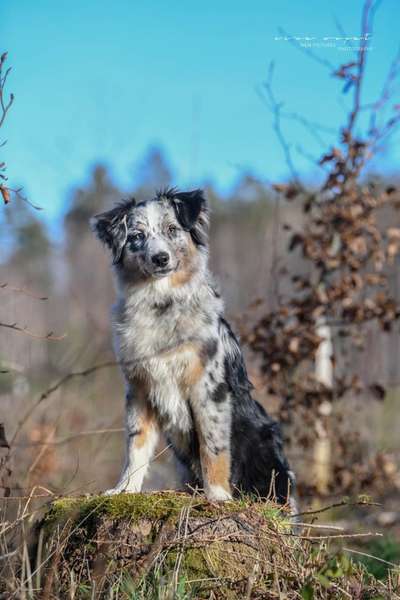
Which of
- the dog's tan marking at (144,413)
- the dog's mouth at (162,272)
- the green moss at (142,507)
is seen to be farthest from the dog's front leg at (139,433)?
the dog's mouth at (162,272)

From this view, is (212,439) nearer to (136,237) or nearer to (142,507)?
(142,507)

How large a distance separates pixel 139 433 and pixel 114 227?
1.49 meters

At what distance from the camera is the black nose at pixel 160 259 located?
4.79 meters

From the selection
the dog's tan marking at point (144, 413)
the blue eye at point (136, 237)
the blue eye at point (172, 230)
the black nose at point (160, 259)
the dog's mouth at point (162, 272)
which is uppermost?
the blue eye at point (172, 230)

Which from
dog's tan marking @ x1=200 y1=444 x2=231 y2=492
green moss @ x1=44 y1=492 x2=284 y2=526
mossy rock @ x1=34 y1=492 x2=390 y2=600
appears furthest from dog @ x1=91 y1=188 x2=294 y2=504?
mossy rock @ x1=34 y1=492 x2=390 y2=600

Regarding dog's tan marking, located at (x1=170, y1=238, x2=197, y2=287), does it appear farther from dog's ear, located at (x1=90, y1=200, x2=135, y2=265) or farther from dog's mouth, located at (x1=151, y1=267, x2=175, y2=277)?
dog's ear, located at (x1=90, y1=200, x2=135, y2=265)

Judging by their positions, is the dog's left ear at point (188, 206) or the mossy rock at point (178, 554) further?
the dog's left ear at point (188, 206)

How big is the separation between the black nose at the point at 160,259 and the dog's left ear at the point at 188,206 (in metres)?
0.41

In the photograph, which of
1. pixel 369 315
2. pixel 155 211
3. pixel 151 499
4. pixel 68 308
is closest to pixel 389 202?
pixel 369 315

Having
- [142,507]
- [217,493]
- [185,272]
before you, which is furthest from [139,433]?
[185,272]

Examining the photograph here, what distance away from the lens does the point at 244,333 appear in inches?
309

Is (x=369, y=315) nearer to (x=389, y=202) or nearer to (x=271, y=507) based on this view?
(x=389, y=202)

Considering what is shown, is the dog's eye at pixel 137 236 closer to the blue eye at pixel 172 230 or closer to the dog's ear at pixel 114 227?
the dog's ear at pixel 114 227

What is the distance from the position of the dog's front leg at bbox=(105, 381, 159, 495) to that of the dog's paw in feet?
1.56
